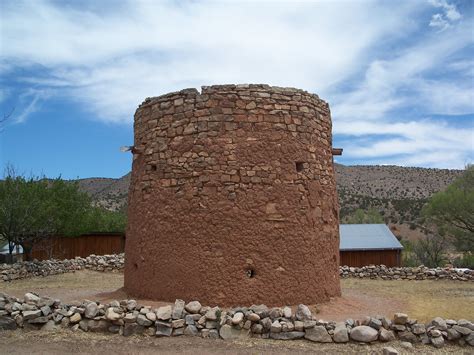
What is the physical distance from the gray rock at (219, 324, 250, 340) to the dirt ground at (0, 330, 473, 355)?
100 millimetres

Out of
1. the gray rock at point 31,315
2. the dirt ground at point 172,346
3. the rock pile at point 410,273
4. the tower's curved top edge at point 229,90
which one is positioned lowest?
the rock pile at point 410,273

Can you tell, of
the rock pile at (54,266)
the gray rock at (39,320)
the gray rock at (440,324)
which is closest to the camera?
the gray rock at (440,324)

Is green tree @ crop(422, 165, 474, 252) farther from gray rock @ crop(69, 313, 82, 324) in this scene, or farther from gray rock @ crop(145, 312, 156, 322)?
gray rock @ crop(69, 313, 82, 324)

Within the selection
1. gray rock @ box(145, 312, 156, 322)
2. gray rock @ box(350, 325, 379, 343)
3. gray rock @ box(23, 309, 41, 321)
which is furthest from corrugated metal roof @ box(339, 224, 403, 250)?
gray rock @ box(23, 309, 41, 321)

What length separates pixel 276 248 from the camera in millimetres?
8586

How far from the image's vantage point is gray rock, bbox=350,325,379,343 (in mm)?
6906

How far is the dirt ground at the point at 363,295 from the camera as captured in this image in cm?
916

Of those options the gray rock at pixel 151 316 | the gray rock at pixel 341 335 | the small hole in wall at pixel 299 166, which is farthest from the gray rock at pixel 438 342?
the gray rock at pixel 151 316

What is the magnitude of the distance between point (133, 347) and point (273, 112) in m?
4.81

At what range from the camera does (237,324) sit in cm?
720

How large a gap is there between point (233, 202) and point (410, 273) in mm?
12962

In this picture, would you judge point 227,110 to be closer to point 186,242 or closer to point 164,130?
point 164,130

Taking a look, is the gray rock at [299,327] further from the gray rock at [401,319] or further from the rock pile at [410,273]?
the rock pile at [410,273]

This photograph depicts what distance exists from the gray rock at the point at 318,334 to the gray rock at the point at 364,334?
0.36 metres
